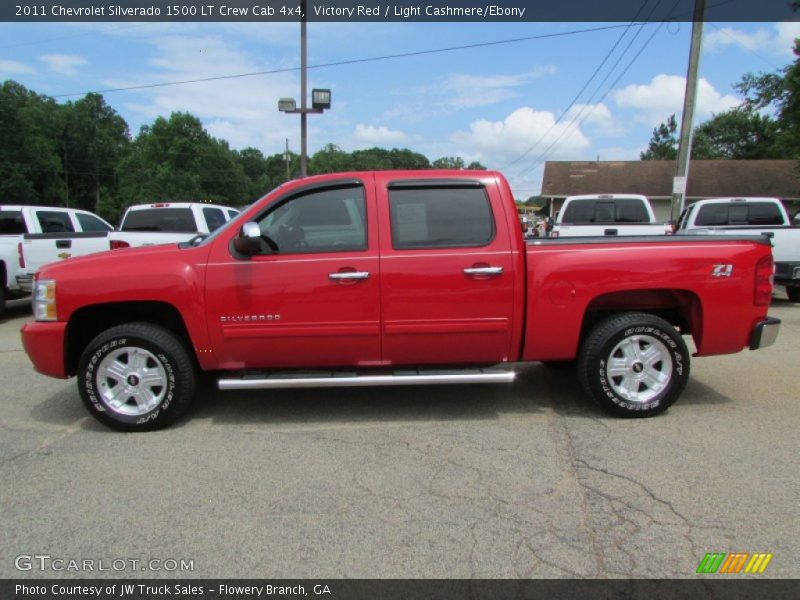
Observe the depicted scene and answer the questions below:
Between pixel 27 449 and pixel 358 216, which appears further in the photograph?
pixel 358 216

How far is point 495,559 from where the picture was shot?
8.52ft

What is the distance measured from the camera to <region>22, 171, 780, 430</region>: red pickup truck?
402 cm

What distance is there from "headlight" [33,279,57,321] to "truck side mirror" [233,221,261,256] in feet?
4.58

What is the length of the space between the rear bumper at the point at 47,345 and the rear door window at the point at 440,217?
257 cm

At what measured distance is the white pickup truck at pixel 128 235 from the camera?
952cm

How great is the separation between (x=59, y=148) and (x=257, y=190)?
33705 mm

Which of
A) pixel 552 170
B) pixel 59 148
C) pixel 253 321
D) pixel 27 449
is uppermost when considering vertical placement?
pixel 59 148

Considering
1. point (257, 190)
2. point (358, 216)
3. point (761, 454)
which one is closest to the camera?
point (761, 454)

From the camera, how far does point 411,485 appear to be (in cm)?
330

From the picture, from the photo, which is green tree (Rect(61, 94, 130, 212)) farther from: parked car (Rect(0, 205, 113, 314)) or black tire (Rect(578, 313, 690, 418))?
black tire (Rect(578, 313, 690, 418))

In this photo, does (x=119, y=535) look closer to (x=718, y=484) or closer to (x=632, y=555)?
(x=632, y=555)

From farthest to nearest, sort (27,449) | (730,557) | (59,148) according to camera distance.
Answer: (59,148), (27,449), (730,557)

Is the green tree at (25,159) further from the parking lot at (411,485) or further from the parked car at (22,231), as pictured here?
the parking lot at (411,485)

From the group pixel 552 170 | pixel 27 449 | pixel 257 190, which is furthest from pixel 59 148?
pixel 27 449
